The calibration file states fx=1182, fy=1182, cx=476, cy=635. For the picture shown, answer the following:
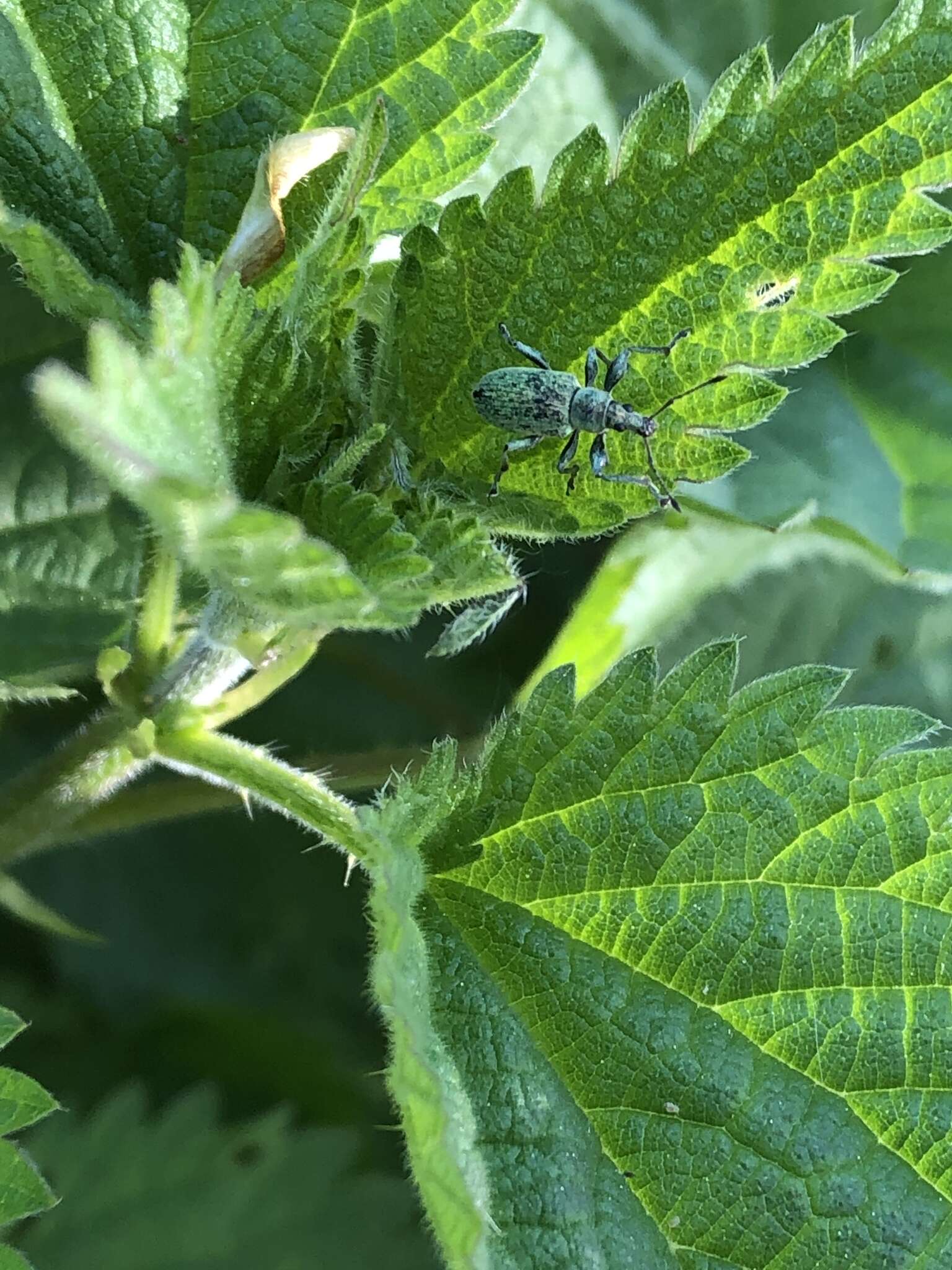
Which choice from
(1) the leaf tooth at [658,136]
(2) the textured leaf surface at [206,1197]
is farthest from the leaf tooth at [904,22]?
(2) the textured leaf surface at [206,1197]

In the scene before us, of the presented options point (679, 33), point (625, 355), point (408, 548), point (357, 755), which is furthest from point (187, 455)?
point (679, 33)

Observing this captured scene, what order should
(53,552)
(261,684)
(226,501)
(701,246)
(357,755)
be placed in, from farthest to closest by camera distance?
1. (357,755)
2. (53,552)
3. (261,684)
4. (701,246)
5. (226,501)

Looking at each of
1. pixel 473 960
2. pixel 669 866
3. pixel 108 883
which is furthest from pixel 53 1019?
pixel 669 866

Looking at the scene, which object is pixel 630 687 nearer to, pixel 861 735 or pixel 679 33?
pixel 861 735

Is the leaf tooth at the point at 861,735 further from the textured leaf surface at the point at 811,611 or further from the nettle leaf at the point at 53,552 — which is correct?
the nettle leaf at the point at 53,552

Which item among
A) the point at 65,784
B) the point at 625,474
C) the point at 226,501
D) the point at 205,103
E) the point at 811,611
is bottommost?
the point at 811,611

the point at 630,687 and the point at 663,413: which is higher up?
the point at 663,413

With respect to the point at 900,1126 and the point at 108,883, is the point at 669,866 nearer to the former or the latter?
the point at 900,1126
